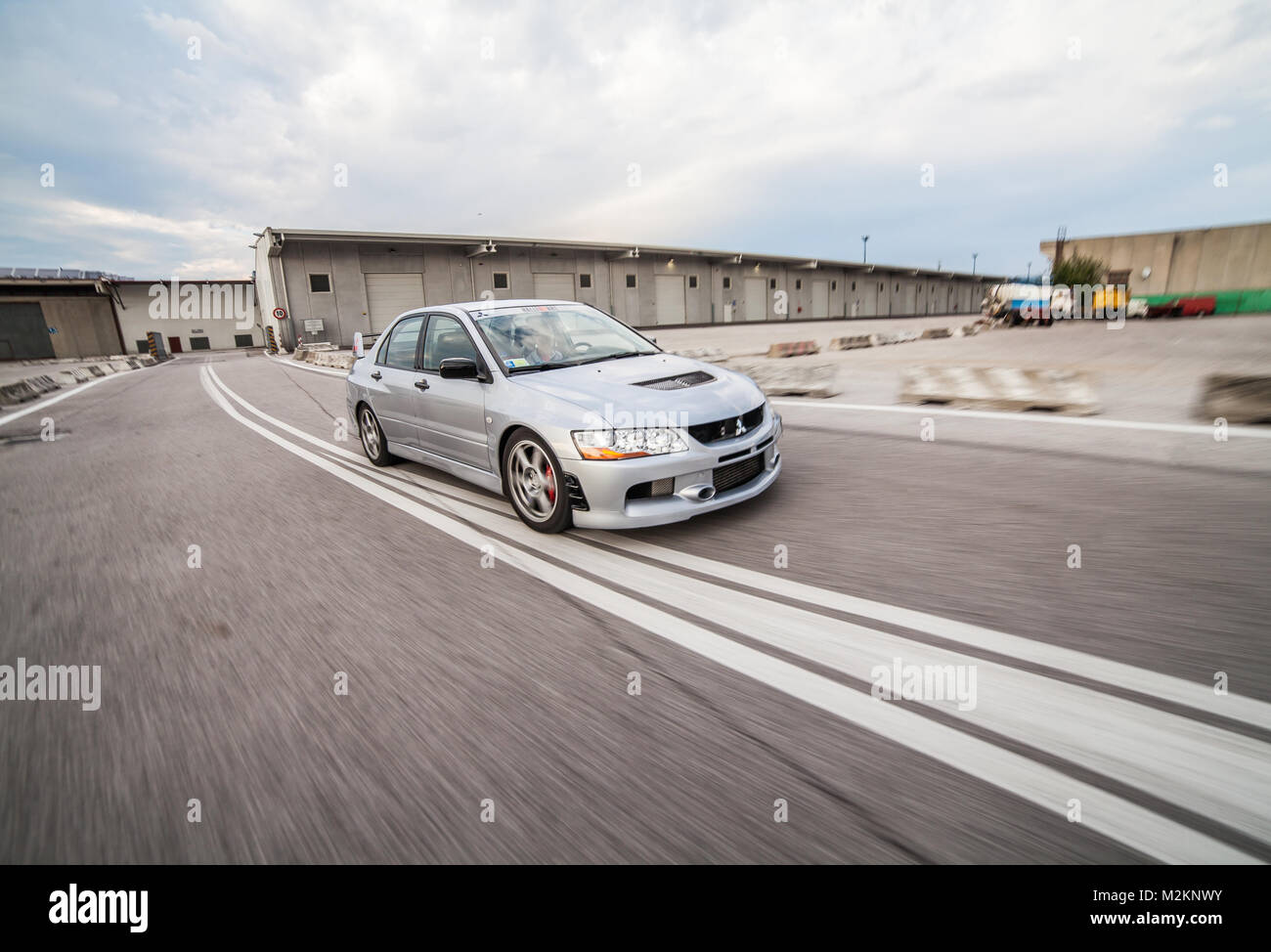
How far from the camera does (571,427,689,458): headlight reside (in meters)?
3.55

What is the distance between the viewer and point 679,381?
4.11 m

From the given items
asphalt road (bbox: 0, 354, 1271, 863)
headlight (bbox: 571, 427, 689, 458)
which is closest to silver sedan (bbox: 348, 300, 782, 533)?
headlight (bbox: 571, 427, 689, 458)

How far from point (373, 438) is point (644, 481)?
3889 millimetres

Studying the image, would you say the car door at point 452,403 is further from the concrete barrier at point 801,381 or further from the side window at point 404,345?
the concrete barrier at point 801,381

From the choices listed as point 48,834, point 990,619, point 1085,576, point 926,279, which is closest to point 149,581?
point 48,834

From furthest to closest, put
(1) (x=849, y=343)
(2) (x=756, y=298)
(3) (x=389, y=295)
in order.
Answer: (2) (x=756, y=298), (3) (x=389, y=295), (1) (x=849, y=343)

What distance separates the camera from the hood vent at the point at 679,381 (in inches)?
157

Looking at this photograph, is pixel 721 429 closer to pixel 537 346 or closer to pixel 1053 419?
pixel 537 346

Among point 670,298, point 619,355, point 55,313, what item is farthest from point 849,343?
point 55,313

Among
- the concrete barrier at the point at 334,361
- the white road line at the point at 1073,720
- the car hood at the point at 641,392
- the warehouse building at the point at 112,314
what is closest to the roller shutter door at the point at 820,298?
the concrete barrier at the point at 334,361

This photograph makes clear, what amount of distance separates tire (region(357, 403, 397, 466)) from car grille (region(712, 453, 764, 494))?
3.78 metres

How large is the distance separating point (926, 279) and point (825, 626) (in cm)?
9179

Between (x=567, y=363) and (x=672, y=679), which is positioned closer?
(x=672, y=679)
